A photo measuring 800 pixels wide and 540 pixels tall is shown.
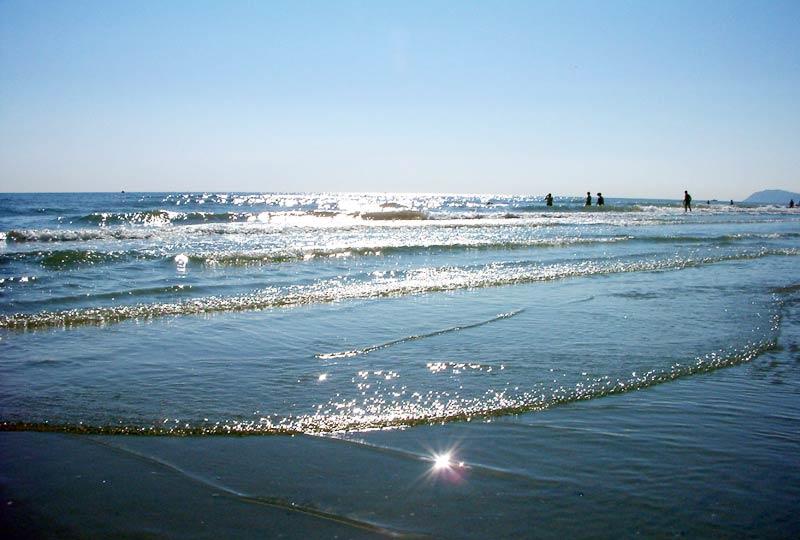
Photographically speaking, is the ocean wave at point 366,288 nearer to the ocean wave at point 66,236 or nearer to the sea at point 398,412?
the sea at point 398,412

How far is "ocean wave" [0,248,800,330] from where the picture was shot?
9.64m

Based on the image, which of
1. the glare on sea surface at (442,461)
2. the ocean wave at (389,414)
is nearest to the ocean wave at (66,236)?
the ocean wave at (389,414)

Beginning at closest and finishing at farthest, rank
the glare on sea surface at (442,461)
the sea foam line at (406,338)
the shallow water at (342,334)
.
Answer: the glare on sea surface at (442,461), the shallow water at (342,334), the sea foam line at (406,338)

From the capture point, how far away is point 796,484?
3938mm

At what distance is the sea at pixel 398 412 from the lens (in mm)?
3553

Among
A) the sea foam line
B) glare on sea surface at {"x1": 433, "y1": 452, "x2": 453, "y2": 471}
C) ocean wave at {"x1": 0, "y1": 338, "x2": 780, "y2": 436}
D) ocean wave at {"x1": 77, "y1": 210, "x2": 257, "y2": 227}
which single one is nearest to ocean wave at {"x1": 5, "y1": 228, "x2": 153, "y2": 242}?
ocean wave at {"x1": 77, "y1": 210, "x2": 257, "y2": 227}

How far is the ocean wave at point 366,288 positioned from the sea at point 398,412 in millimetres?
104

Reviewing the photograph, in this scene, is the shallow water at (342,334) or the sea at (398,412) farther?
the shallow water at (342,334)

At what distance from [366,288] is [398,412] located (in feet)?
24.9

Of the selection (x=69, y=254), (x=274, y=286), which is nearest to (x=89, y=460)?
(x=274, y=286)

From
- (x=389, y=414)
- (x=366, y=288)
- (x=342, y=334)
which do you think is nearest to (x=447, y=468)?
(x=389, y=414)

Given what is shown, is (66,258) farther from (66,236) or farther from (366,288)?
(66,236)

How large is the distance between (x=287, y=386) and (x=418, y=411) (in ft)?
4.75

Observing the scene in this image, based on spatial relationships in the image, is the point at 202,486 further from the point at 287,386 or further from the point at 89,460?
the point at 287,386
